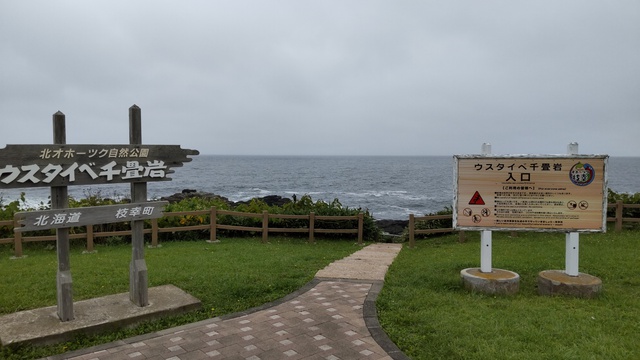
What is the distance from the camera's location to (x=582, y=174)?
7.00 m

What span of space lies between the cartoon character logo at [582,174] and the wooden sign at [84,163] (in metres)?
5.92

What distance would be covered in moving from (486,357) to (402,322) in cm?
131

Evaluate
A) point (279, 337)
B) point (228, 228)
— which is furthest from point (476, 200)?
point (228, 228)

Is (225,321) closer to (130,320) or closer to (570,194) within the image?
(130,320)

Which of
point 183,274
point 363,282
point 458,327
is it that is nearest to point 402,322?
point 458,327

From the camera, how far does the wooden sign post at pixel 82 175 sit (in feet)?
17.5

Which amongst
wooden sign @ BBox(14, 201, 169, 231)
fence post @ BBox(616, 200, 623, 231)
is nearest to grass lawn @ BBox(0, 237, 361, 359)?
wooden sign @ BBox(14, 201, 169, 231)

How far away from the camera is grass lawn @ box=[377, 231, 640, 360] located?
4.82 meters

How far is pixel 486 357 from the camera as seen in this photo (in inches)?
181

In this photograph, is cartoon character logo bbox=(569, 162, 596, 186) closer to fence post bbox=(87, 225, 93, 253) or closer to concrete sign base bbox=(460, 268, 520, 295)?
concrete sign base bbox=(460, 268, 520, 295)

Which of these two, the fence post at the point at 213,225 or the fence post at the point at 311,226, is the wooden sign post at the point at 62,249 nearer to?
the fence post at the point at 213,225

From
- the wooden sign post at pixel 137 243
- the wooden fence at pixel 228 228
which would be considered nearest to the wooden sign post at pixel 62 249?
the wooden sign post at pixel 137 243

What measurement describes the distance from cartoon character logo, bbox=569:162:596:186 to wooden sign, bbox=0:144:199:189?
19.4ft

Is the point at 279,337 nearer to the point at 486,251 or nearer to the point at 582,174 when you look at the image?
the point at 486,251
